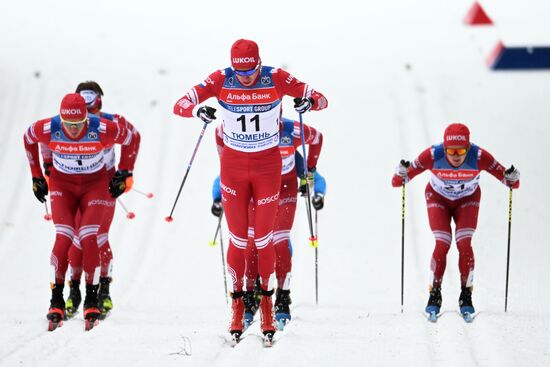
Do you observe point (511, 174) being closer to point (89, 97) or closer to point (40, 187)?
point (89, 97)

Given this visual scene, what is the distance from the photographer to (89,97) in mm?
9391

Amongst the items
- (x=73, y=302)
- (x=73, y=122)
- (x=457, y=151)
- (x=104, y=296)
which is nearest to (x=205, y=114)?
(x=73, y=122)

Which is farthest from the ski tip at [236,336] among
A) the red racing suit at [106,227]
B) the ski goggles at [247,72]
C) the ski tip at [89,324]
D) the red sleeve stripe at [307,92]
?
the ski goggles at [247,72]

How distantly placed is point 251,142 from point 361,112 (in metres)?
8.12

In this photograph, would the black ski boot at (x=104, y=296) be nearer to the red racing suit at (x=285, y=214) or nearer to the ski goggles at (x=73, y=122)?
the red racing suit at (x=285, y=214)

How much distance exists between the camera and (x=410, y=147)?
1429cm

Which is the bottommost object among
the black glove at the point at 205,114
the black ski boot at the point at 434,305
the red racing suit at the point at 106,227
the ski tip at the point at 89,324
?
the ski tip at the point at 89,324

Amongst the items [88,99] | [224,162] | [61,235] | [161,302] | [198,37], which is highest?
[198,37]

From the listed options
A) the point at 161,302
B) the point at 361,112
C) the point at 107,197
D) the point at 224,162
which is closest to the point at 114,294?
the point at 161,302

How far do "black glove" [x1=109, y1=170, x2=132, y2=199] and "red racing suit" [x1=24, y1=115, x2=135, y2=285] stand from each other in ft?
0.46

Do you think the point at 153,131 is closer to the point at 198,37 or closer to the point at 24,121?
the point at 24,121

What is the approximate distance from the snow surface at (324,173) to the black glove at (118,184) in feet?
4.18

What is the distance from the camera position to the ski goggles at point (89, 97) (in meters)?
9.38

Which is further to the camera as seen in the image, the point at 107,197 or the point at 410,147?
the point at 410,147
